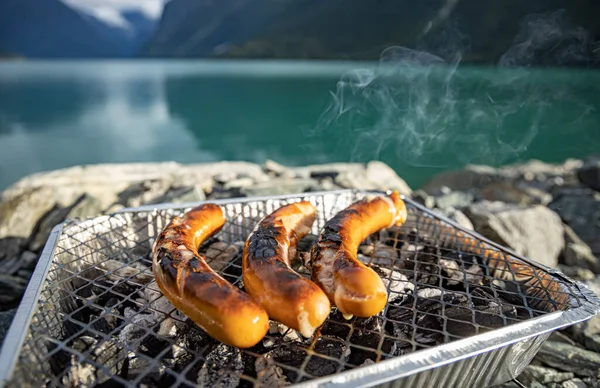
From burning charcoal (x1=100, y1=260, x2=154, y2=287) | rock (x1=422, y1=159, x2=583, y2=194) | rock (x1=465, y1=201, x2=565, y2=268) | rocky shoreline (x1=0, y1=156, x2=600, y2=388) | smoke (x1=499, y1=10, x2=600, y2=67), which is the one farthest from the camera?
rock (x1=422, y1=159, x2=583, y2=194)

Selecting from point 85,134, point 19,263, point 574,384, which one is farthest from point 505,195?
point 85,134

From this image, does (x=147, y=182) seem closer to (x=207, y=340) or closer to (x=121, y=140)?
(x=207, y=340)

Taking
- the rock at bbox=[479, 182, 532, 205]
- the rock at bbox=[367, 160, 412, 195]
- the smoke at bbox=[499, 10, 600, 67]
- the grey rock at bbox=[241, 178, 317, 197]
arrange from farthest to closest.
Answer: the rock at bbox=[479, 182, 532, 205]
the rock at bbox=[367, 160, 412, 195]
the smoke at bbox=[499, 10, 600, 67]
the grey rock at bbox=[241, 178, 317, 197]

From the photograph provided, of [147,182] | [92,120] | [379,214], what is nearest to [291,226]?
[379,214]

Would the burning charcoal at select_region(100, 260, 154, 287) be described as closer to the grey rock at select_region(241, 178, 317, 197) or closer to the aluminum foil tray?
the aluminum foil tray

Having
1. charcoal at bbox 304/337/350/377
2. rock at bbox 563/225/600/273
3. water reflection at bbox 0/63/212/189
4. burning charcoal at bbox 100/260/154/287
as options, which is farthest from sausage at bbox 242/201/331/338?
water reflection at bbox 0/63/212/189
